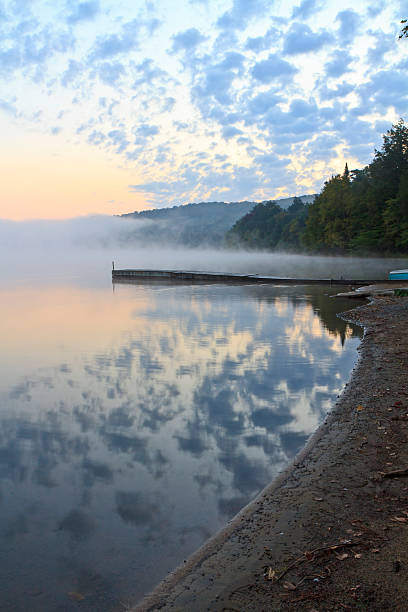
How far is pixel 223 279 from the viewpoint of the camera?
65312 millimetres

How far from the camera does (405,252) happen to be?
291 ft

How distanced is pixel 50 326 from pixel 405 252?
76.0 meters

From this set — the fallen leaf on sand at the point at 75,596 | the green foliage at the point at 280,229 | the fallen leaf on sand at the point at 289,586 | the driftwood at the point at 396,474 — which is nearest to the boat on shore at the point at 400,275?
the driftwood at the point at 396,474

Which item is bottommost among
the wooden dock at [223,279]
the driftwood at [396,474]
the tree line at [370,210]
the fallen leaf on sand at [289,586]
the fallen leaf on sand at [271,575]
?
the fallen leaf on sand at [271,575]

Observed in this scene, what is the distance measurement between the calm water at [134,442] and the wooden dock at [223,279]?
33.1m

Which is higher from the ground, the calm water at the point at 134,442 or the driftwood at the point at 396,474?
the driftwood at the point at 396,474

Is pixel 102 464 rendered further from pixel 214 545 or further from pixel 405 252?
pixel 405 252

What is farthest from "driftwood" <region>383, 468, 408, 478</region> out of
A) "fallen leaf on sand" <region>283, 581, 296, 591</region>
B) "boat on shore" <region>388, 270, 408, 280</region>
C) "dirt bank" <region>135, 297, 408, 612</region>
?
"boat on shore" <region>388, 270, 408, 280</region>

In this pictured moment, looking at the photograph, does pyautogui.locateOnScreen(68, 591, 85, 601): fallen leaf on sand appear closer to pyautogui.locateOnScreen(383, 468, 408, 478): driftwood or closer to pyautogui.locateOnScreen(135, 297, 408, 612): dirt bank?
pyautogui.locateOnScreen(135, 297, 408, 612): dirt bank

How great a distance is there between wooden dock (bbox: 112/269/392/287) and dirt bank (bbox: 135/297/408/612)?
145 ft

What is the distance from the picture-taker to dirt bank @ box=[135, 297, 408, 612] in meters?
4.56

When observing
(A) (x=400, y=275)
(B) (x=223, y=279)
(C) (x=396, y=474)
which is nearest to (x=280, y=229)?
(B) (x=223, y=279)

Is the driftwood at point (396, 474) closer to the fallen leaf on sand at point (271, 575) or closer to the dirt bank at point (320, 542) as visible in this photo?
the dirt bank at point (320, 542)

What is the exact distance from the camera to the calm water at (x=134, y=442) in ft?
19.1
